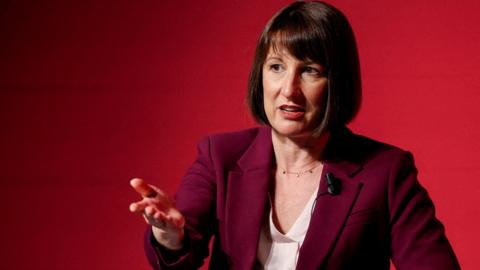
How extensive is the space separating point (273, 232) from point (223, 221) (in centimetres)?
11

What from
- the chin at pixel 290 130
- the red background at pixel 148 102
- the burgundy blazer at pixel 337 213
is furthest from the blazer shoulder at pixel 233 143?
the red background at pixel 148 102

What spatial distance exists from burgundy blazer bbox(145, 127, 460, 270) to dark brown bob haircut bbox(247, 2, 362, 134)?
120mm

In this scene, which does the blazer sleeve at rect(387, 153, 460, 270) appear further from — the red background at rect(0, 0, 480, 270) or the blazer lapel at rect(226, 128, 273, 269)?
the red background at rect(0, 0, 480, 270)

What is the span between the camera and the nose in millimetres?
1455

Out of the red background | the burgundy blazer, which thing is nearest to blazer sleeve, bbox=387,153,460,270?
the burgundy blazer

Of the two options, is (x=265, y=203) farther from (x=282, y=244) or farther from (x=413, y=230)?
(x=413, y=230)

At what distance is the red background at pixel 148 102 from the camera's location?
2.50 metres

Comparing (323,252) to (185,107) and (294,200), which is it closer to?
(294,200)

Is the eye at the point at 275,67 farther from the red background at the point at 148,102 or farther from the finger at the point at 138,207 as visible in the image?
the red background at the point at 148,102

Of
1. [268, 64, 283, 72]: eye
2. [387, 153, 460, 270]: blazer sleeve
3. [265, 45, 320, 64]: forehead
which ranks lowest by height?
[387, 153, 460, 270]: blazer sleeve

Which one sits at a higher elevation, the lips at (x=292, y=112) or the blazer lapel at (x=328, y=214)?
the lips at (x=292, y=112)

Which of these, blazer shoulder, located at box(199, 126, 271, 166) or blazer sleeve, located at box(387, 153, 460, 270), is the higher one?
blazer shoulder, located at box(199, 126, 271, 166)

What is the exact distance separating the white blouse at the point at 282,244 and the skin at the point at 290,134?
0.8 inches

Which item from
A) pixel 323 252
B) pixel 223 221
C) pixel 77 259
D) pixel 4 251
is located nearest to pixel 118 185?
pixel 77 259
